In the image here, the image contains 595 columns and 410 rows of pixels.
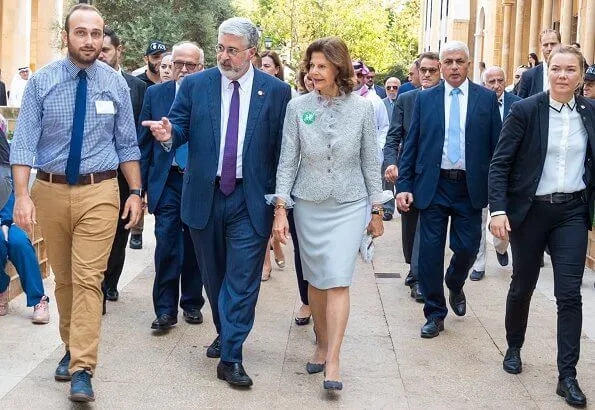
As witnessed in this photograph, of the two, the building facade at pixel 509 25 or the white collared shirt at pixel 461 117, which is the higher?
the building facade at pixel 509 25

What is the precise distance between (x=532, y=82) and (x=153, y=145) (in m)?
4.80

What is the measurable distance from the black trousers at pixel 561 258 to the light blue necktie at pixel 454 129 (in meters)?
1.38

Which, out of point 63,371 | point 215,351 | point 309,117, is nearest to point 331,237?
point 309,117

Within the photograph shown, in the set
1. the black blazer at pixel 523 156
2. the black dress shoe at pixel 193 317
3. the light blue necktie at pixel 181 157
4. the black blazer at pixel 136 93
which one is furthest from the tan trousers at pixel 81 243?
the black blazer at pixel 136 93

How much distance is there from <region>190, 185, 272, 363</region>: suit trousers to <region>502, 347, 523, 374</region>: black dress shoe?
1.76m

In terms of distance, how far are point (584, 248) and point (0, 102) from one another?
1654cm

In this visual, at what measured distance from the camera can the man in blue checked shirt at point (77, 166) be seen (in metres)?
6.01

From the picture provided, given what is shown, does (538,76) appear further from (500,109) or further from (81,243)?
(81,243)

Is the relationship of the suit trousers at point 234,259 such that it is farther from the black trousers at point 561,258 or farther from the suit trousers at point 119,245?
the suit trousers at point 119,245

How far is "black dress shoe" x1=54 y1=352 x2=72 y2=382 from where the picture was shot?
644cm

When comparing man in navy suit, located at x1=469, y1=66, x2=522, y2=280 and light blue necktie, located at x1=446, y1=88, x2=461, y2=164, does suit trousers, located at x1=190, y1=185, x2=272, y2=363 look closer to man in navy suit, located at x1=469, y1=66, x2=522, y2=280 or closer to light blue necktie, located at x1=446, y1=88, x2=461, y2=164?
light blue necktie, located at x1=446, y1=88, x2=461, y2=164

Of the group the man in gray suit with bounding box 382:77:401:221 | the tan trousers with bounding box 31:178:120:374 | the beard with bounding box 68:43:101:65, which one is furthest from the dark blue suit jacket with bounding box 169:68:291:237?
the man in gray suit with bounding box 382:77:401:221

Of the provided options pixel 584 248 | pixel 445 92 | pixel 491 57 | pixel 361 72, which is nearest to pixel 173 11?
pixel 491 57

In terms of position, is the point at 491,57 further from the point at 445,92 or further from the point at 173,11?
the point at 445,92
